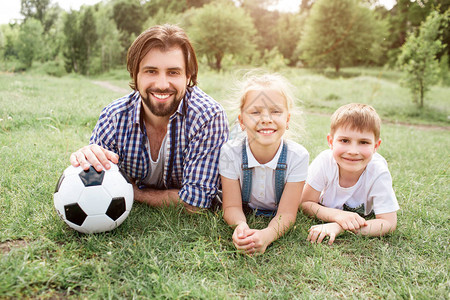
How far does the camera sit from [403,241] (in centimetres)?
248

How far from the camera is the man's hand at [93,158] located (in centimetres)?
226

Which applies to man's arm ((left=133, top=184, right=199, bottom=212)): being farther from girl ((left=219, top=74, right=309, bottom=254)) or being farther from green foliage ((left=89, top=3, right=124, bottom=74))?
green foliage ((left=89, top=3, right=124, bottom=74))

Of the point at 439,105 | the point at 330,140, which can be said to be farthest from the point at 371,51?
the point at 330,140

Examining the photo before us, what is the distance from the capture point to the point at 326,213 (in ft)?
8.87

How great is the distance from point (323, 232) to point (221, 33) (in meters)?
28.7

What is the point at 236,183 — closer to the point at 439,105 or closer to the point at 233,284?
the point at 233,284

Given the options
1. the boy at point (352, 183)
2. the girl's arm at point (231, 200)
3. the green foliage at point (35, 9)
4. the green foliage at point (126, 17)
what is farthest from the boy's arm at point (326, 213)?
the green foliage at point (35, 9)

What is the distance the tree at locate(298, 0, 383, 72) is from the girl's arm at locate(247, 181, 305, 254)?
26.4 m

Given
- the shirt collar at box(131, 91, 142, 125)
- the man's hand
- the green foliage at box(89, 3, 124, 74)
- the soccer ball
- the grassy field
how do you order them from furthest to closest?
the green foliage at box(89, 3, 124, 74), the shirt collar at box(131, 91, 142, 125), the man's hand, the soccer ball, the grassy field

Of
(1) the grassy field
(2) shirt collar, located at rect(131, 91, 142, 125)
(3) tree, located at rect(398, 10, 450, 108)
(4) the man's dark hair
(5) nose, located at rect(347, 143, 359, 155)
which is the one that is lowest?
(1) the grassy field

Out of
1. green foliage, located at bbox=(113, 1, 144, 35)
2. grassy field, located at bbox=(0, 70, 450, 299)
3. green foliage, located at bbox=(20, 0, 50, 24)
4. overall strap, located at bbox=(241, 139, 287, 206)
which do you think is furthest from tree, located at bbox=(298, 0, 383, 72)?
green foliage, located at bbox=(20, 0, 50, 24)

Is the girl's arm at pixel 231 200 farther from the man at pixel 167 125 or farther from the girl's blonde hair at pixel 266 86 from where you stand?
the girl's blonde hair at pixel 266 86

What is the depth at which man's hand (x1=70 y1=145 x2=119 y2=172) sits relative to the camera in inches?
88.8

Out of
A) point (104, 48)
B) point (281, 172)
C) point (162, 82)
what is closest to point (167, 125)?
point (162, 82)
